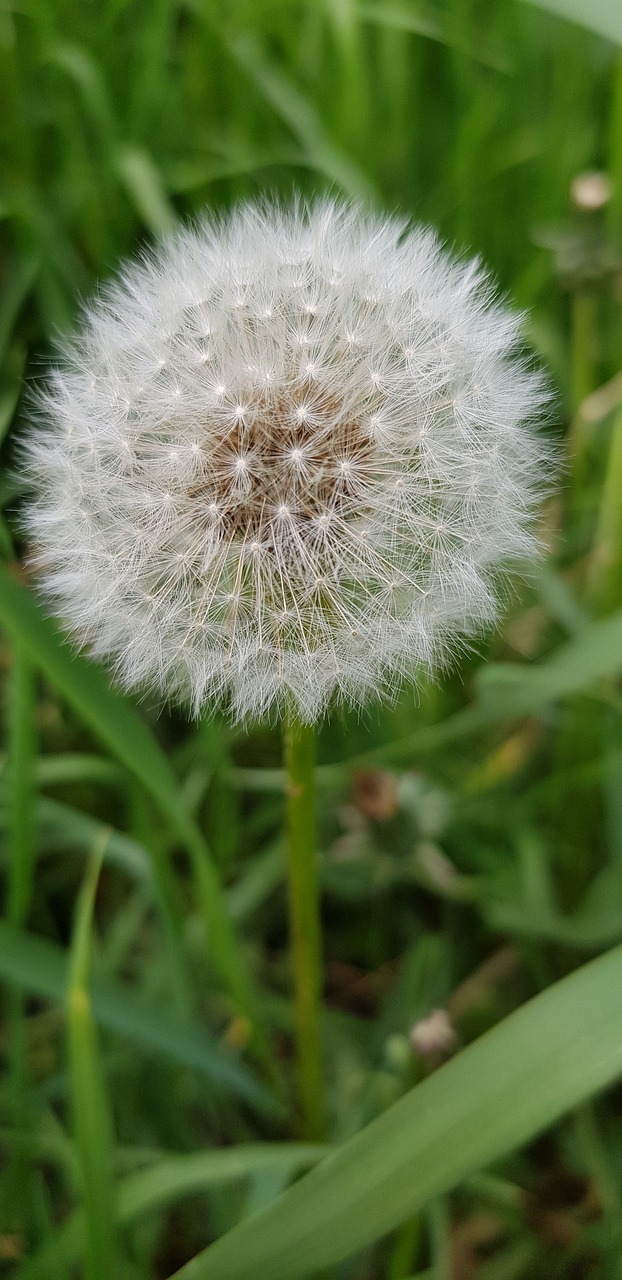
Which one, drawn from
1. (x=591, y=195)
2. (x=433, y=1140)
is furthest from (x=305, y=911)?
(x=591, y=195)

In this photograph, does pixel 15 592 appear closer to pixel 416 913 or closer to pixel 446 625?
pixel 446 625

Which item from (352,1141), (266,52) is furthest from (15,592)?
(266,52)

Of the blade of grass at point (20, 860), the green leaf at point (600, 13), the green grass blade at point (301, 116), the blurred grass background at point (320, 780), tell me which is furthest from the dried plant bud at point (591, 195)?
the blade of grass at point (20, 860)

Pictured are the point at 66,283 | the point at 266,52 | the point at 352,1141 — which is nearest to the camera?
the point at 352,1141

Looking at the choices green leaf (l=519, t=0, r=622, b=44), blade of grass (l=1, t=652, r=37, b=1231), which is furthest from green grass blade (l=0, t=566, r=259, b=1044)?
green leaf (l=519, t=0, r=622, b=44)

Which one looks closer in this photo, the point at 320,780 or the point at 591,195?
the point at 591,195

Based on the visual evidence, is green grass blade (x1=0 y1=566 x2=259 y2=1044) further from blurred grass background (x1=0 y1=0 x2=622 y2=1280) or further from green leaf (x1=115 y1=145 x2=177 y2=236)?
green leaf (x1=115 y1=145 x2=177 y2=236)

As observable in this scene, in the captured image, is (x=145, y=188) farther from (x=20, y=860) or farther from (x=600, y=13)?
(x=20, y=860)
